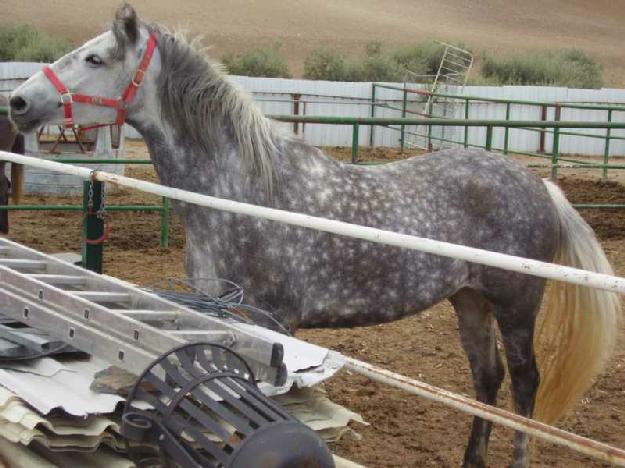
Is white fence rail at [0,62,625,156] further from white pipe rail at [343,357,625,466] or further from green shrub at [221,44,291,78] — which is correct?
white pipe rail at [343,357,625,466]

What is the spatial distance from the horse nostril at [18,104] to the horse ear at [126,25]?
43cm

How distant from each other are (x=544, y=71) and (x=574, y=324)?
29843 millimetres

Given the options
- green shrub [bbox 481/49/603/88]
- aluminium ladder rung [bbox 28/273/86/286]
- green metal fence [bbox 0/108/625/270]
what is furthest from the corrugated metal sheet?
green shrub [bbox 481/49/603/88]

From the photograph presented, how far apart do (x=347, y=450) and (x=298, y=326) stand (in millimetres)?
960

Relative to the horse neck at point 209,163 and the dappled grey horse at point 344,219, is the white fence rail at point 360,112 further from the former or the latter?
the horse neck at point 209,163

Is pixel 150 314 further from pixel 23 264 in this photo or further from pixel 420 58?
pixel 420 58

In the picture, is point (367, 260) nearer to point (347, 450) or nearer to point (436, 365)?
point (347, 450)

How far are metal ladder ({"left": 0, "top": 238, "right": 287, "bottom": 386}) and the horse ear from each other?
3.11 feet

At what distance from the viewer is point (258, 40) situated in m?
41.7

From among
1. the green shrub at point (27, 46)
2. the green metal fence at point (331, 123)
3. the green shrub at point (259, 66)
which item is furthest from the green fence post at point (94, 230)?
the green shrub at point (259, 66)

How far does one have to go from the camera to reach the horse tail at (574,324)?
4.58m

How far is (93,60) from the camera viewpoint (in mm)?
3814

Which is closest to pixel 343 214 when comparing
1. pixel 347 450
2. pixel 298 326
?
pixel 298 326

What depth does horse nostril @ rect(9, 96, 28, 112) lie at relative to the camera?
3.75 meters
